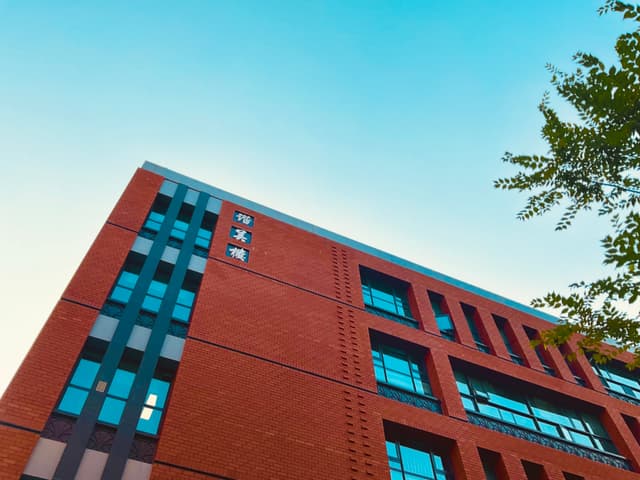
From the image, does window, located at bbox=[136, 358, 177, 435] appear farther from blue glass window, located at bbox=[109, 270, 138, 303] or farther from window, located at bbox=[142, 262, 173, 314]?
blue glass window, located at bbox=[109, 270, 138, 303]

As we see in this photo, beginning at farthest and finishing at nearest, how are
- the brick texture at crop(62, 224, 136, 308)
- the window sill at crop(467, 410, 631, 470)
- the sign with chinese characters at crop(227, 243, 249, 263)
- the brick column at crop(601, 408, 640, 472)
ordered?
1. the brick column at crop(601, 408, 640, 472)
2. the sign with chinese characters at crop(227, 243, 249, 263)
3. the window sill at crop(467, 410, 631, 470)
4. the brick texture at crop(62, 224, 136, 308)

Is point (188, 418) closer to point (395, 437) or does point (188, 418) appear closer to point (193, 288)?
point (193, 288)

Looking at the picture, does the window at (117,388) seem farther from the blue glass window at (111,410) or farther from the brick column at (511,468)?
the brick column at (511,468)

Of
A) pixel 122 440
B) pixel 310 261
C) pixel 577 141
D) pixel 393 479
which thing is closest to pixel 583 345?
pixel 577 141

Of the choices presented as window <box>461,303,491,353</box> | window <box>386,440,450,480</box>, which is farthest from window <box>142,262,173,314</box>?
window <box>461,303,491,353</box>

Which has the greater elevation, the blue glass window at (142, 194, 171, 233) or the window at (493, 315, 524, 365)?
the blue glass window at (142, 194, 171, 233)

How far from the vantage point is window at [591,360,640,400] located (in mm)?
20130

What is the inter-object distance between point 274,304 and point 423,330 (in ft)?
19.0

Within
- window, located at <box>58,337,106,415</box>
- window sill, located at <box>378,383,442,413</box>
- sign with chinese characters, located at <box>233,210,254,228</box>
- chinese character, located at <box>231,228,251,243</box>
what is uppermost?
sign with chinese characters, located at <box>233,210,254,228</box>

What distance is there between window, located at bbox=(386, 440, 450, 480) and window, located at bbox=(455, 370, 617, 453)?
2.62 meters

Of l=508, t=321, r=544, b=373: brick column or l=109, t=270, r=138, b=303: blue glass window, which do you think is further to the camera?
l=508, t=321, r=544, b=373: brick column

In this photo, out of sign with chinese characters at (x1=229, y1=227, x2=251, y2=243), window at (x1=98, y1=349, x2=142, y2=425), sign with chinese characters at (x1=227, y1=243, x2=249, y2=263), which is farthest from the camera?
sign with chinese characters at (x1=229, y1=227, x2=251, y2=243)

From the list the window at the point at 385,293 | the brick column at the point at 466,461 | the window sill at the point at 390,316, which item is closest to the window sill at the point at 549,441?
the brick column at the point at 466,461

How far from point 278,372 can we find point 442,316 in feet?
28.3
